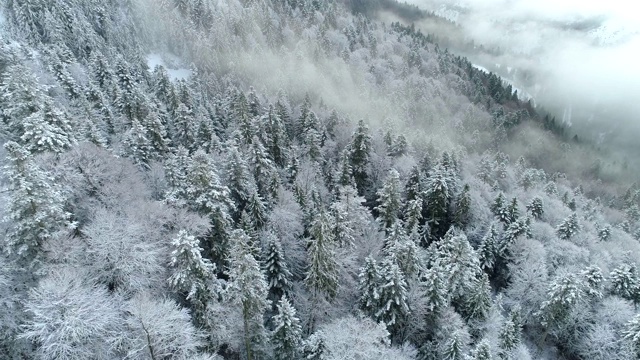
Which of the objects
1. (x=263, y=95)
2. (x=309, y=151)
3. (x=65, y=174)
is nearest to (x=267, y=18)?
(x=263, y=95)

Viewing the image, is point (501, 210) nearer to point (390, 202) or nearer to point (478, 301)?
point (390, 202)

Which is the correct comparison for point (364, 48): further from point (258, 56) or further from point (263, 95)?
point (263, 95)

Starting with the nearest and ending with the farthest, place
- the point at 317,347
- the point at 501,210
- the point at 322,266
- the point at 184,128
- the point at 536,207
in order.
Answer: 1. the point at 317,347
2. the point at 322,266
3. the point at 184,128
4. the point at 501,210
5. the point at 536,207

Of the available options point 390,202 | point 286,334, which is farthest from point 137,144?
point 390,202

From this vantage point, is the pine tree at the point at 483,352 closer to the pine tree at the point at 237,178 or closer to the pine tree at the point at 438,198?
the pine tree at the point at 438,198

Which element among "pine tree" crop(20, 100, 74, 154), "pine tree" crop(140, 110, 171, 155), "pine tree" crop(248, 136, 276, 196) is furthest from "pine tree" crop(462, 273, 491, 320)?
"pine tree" crop(20, 100, 74, 154)
